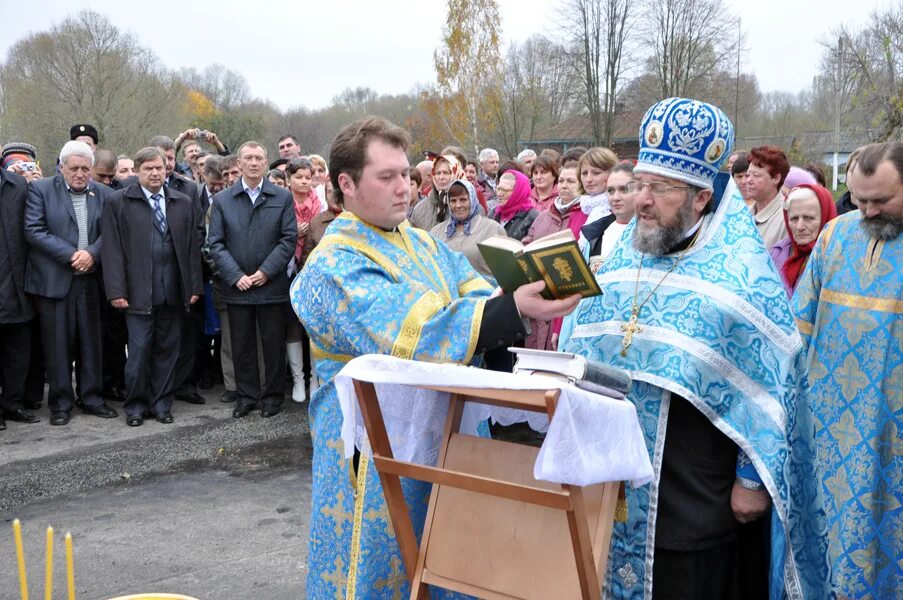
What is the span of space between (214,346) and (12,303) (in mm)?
2227

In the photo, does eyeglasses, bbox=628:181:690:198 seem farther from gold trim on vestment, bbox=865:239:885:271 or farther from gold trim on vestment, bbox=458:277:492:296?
gold trim on vestment, bbox=865:239:885:271

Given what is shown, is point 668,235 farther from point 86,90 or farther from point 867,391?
point 86,90

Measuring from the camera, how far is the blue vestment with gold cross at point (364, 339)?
7.98 ft

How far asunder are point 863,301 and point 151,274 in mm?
5711

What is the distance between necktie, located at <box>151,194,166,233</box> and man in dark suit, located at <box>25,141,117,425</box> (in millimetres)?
467

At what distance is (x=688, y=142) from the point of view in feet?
9.09

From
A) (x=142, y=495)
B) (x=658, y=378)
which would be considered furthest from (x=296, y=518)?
(x=658, y=378)

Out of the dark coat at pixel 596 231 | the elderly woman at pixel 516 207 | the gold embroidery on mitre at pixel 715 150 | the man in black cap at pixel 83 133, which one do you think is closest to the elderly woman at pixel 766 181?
the dark coat at pixel 596 231

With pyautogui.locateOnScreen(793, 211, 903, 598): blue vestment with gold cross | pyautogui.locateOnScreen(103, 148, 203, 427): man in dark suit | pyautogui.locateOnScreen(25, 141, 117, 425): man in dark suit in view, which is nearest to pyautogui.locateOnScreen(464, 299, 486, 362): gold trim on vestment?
pyautogui.locateOnScreen(793, 211, 903, 598): blue vestment with gold cross

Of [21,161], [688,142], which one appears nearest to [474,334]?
[688,142]

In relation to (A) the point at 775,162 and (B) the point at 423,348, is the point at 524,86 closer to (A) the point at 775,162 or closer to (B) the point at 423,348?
(A) the point at 775,162

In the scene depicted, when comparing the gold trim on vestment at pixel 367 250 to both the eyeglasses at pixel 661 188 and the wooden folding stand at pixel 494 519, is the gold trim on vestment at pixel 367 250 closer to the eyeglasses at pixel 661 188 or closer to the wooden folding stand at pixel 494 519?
the wooden folding stand at pixel 494 519

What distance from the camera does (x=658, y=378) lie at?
2.64 meters

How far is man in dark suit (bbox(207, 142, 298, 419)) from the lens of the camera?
7297 millimetres
